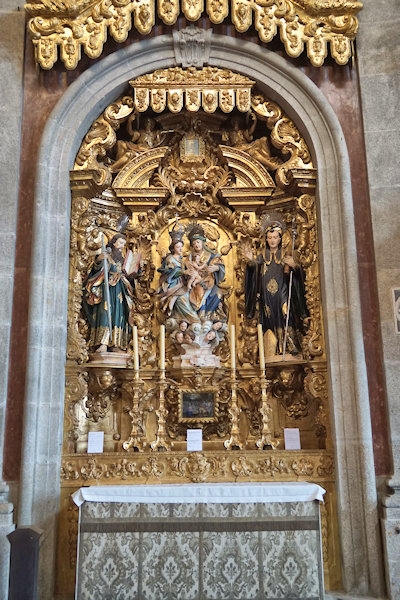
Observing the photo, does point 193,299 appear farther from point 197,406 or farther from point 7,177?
point 7,177

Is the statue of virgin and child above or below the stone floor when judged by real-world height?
above

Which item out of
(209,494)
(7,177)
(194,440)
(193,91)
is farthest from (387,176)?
(7,177)

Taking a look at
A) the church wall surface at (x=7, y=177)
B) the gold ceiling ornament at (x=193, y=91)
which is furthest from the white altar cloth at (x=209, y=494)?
the gold ceiling ornament at (x=193, y=91)

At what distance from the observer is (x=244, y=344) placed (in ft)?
24.3

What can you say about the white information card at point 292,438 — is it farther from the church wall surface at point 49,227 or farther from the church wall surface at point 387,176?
the church wall surface at point 387,176

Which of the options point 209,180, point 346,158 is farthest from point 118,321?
point 346,158

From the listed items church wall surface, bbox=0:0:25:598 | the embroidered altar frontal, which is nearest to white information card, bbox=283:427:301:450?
the embroidered altar frontal

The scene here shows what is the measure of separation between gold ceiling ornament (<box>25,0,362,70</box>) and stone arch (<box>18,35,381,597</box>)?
0.80 ft

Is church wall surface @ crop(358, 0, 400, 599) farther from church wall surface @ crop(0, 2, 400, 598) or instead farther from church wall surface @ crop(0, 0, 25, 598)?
church wall surface @ crop(0, 0, 25, 598)

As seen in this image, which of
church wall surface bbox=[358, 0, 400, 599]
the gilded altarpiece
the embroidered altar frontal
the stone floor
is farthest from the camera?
the gilded altarpiece

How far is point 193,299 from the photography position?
7.39m

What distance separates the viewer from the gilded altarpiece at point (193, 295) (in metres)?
6.46

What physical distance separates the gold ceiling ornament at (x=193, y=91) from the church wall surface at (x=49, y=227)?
1.03 ft

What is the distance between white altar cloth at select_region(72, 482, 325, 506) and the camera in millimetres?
5539
